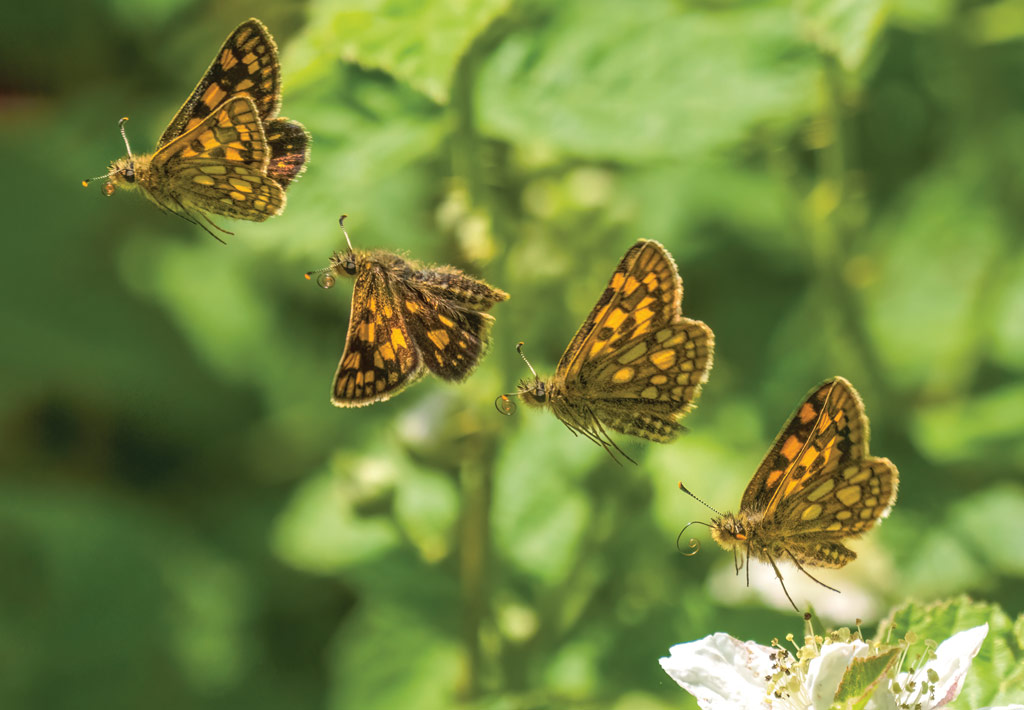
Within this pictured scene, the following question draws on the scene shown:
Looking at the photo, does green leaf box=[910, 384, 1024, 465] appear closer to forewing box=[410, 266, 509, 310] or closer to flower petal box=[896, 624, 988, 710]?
flower petal box=[896, 624, 988, 710]

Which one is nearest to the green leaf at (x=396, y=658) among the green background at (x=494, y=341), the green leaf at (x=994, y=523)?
the green background at (x=494, y=341)

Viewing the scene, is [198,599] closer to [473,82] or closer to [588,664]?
[588,664]

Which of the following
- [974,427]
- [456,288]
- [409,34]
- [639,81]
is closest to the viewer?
[456,288]

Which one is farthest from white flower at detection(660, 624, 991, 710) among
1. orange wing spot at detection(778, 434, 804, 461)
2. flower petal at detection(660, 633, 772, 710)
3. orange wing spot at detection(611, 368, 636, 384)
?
orange wing spot at detection(611, 368, 636, 384)

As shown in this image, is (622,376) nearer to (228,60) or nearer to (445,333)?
(445,333)

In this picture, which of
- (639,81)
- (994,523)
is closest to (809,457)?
(639,81)

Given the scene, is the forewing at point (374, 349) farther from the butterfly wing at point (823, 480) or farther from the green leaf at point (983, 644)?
the green leaf at point (983, 644)
